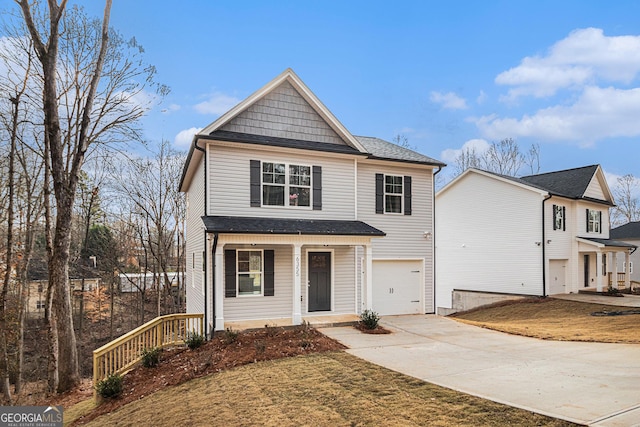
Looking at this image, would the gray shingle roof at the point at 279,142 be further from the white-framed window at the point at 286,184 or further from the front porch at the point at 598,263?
the front porch at the point at 598,263

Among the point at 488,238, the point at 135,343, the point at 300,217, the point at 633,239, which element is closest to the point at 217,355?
the point at 135,343

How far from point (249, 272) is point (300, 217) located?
2.50 meters

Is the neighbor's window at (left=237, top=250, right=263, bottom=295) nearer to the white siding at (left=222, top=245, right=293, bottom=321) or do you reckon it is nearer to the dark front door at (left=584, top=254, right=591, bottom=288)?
the white siding at (left=222, top=245, right=293, bottom=321)

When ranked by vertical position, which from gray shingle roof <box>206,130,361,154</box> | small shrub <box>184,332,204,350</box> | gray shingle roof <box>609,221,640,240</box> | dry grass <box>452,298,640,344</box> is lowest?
dry grass <box>452,298,640,344</box>

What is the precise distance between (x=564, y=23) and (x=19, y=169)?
2788 centimetres

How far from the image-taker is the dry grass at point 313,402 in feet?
17.2

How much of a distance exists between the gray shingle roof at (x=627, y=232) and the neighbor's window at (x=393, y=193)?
32726 millimetres

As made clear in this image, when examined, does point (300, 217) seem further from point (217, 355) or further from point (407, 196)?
A: point (217, 355)

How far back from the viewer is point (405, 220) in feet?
49.0

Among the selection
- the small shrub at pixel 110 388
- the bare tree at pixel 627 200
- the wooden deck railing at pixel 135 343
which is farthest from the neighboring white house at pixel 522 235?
the bare tree at pixel 627 200

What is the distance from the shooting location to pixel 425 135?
147ft

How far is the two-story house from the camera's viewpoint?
1177 centimetres

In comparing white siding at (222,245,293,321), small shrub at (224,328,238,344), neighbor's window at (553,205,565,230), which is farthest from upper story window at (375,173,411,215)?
neighbor's window at (553,205,565,230)

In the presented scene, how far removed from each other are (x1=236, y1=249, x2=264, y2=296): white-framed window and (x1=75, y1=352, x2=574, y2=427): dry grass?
12.8ft
